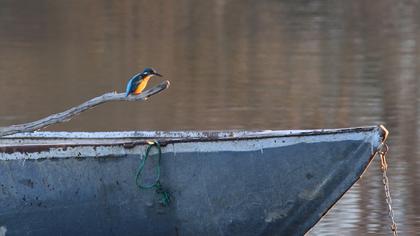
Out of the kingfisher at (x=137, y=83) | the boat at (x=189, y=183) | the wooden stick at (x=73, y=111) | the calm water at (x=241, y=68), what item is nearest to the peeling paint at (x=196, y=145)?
the boat at (x=189, y=183)

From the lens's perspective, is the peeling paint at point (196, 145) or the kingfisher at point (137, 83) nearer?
the peeling paint at point (196, 145)

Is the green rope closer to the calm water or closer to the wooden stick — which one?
the wooden stick

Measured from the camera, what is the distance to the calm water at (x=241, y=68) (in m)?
11.9

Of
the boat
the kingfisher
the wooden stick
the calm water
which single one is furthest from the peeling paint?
the calm water

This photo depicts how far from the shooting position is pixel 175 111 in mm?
13055

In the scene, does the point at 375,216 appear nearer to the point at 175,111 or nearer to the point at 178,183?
the point at 178,183

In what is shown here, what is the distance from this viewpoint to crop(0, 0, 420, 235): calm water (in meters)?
11.9

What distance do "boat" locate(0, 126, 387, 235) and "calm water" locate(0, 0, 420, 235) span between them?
0.94m

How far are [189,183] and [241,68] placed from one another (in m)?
9.03

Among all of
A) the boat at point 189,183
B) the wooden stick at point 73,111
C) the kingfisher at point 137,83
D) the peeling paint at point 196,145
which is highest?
the kingfisher at point 137,83

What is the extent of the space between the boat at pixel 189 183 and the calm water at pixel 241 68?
37.1 inches

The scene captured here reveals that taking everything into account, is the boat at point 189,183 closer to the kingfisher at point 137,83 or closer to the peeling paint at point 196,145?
the peeling paint at point 196,145

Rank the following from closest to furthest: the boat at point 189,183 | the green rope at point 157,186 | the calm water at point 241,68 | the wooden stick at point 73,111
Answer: the wooden stick at point 73,111 < the boat at point 189,183 < the green rope at point 157,186 < the calm water at point 241,68

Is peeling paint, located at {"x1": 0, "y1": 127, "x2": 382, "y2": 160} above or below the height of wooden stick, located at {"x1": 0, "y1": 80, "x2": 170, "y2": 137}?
below
